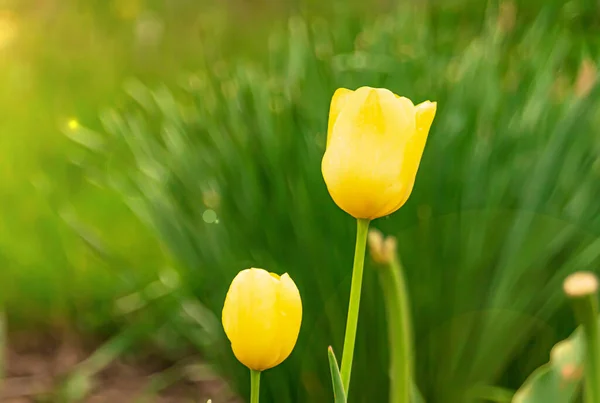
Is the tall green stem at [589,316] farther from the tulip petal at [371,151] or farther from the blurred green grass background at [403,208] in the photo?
the blurred green grass background at [403,208]

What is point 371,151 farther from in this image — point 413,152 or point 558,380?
point 558,380

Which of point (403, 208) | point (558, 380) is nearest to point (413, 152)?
point (558, 380)

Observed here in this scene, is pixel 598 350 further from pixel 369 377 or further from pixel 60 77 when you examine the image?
pixel 60 77

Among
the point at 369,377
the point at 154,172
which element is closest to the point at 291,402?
the point at 369,377

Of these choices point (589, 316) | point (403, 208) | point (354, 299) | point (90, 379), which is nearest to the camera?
point (589, 316)

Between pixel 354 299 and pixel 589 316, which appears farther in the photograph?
pixel 354 299

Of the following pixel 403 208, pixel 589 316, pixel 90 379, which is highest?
pixel 589 316

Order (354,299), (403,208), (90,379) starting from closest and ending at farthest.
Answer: (354,299), (403,208), (90,379)
